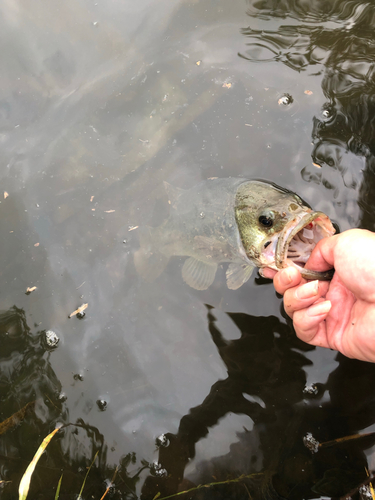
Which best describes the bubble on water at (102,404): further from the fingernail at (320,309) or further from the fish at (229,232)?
the fingernail at (320,309)

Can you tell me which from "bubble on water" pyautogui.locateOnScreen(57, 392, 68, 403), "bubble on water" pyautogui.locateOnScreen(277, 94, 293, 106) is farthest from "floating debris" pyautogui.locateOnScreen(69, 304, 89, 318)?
"bubble on water" pyautogui.locateOnScreen(277, 94, 293, 106)

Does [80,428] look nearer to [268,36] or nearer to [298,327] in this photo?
[298,327]

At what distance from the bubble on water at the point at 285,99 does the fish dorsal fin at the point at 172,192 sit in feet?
5.39

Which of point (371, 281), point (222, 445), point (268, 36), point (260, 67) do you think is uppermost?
point (268, 36)

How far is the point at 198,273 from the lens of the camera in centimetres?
377

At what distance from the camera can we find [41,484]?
10.5 ft

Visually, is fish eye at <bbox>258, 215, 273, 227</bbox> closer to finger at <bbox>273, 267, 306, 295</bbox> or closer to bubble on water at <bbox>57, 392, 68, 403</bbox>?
finger at <bbox>273, 267, 306, 295</bbox>

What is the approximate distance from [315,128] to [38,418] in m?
4.52

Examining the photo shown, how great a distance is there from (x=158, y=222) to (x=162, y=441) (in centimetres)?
242

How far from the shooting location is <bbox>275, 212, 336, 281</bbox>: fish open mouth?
261 cm


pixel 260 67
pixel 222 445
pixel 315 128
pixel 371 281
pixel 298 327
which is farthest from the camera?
pixel 260 67

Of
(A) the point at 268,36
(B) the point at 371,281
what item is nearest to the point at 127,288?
(B) the point at 371,281

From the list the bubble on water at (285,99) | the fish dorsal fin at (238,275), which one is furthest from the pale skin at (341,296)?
the bubble on water at (285,99)

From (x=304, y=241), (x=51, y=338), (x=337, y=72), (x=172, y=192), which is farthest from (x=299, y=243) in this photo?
(x=51, y=338)
